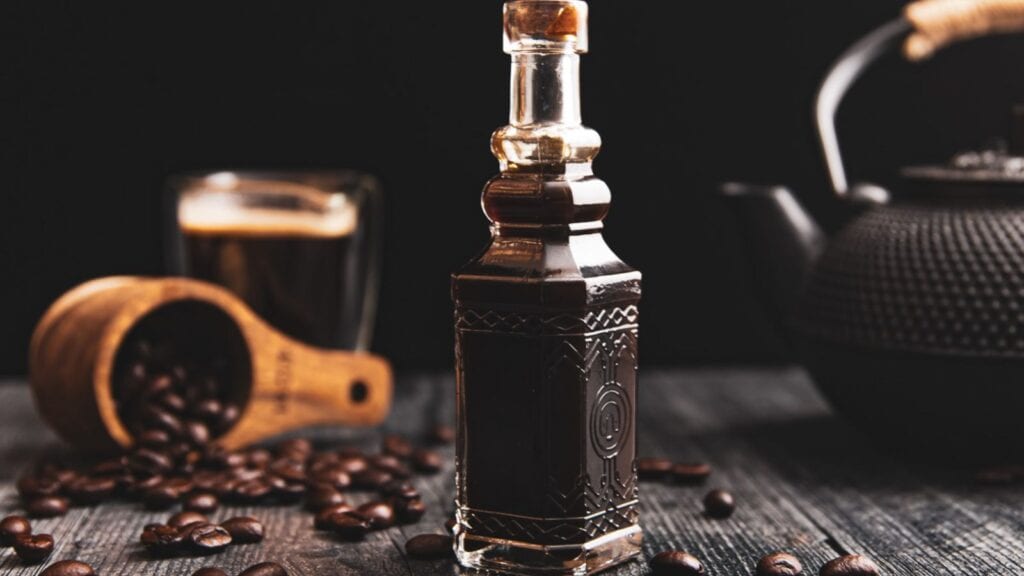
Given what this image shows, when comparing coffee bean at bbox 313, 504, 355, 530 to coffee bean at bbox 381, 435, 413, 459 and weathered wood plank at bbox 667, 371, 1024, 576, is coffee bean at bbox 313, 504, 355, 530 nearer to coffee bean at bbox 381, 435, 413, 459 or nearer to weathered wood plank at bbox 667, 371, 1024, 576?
coffee bean at bbox 381, 435, 413, 459

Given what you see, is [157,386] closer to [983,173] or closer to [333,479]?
[333,479]

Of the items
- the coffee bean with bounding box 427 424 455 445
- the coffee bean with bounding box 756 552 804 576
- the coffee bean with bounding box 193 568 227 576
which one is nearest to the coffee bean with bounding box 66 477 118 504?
the coffee bean with bounding box 193 568 227 576

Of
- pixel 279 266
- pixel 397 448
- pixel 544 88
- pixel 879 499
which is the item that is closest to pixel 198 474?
pixel 397 448

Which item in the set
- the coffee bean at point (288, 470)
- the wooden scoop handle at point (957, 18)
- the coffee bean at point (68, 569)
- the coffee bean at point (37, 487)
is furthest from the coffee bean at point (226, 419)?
the wooden scoop handle at point (957, 18)

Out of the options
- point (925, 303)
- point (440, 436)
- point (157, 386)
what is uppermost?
point (925, 303)

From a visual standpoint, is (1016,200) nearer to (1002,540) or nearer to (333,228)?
(1002,540)

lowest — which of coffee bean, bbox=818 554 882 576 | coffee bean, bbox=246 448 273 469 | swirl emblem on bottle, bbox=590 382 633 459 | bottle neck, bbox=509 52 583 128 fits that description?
coffee bean, bbox=246 448 273 469

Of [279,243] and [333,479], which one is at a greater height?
[279,243]
